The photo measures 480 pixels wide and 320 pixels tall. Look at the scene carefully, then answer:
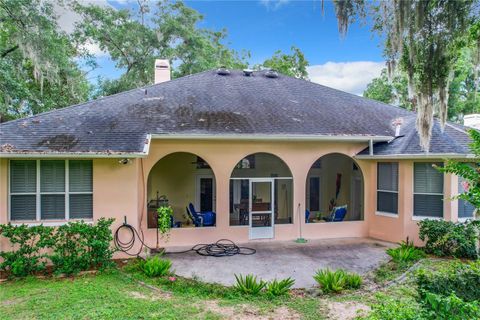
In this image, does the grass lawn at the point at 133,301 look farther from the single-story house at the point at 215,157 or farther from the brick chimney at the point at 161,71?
the brick chimney at the point at 161,71

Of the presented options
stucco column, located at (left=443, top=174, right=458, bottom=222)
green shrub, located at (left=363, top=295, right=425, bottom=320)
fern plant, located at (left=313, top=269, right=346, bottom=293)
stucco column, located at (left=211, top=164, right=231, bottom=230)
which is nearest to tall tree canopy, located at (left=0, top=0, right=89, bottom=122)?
stucco column, located at (left=211, top=164, right=231, bottom=230)

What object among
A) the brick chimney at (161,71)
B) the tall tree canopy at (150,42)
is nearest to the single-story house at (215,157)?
the brick chimney at (161,71)

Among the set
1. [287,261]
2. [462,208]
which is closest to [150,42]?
[287,261]

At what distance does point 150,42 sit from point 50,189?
55.0 feet

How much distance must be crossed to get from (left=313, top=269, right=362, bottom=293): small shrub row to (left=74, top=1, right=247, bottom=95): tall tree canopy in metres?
18.5

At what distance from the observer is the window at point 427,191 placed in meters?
9.81

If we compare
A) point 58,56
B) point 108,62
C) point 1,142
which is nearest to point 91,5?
point 108,62

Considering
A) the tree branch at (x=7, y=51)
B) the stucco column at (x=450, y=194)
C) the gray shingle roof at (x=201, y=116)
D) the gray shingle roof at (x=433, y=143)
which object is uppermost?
the tree branch at (x=7, y=51)

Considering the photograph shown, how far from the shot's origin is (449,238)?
8.93 meters

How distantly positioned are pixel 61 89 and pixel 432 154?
61.0 feet

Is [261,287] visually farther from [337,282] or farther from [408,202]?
[408,202]

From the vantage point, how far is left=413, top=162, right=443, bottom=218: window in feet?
32.2

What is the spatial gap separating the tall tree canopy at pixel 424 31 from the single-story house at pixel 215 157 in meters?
2.76

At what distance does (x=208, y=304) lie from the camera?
240 inches
